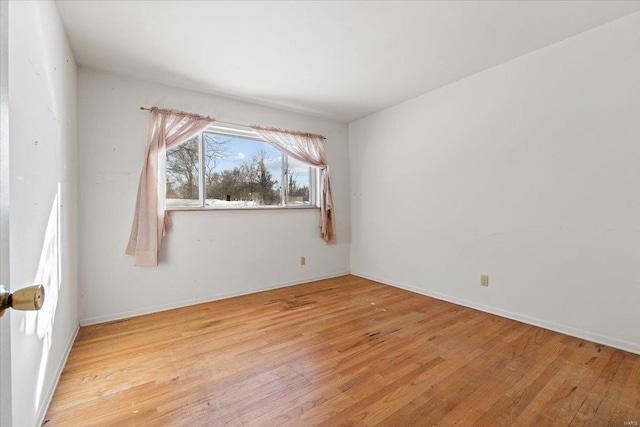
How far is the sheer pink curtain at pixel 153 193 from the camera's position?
2809mm

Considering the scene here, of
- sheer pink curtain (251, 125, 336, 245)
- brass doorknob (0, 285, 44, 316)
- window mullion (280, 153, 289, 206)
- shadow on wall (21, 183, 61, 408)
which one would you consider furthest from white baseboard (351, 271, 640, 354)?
shadow on wall (21, 183, 61, 408)

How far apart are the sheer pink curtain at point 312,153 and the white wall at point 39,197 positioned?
2006 millimetres

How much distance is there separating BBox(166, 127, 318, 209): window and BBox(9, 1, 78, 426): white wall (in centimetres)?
103

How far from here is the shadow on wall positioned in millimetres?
1368

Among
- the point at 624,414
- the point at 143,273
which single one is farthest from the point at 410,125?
the point at 143,273

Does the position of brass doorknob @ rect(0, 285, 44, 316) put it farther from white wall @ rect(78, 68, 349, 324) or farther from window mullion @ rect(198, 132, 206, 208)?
window mullion @ rect(198, 132, 206, 208)

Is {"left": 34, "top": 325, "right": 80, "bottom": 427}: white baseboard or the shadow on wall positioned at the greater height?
the shadow on wall

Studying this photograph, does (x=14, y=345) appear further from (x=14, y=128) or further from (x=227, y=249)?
(x=227, y=249)

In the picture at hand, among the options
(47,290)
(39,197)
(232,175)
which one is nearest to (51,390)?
(47,290)

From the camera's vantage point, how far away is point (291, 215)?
391cm

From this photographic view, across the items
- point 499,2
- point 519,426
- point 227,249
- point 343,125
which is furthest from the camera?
point 343,125

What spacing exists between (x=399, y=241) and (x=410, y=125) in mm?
1482

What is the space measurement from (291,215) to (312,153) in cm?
93

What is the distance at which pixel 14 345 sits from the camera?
108 centimetres
